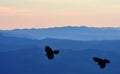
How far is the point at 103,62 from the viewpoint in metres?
21.7

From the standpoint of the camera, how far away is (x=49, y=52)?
21641 millimetres

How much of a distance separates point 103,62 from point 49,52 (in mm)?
3462
